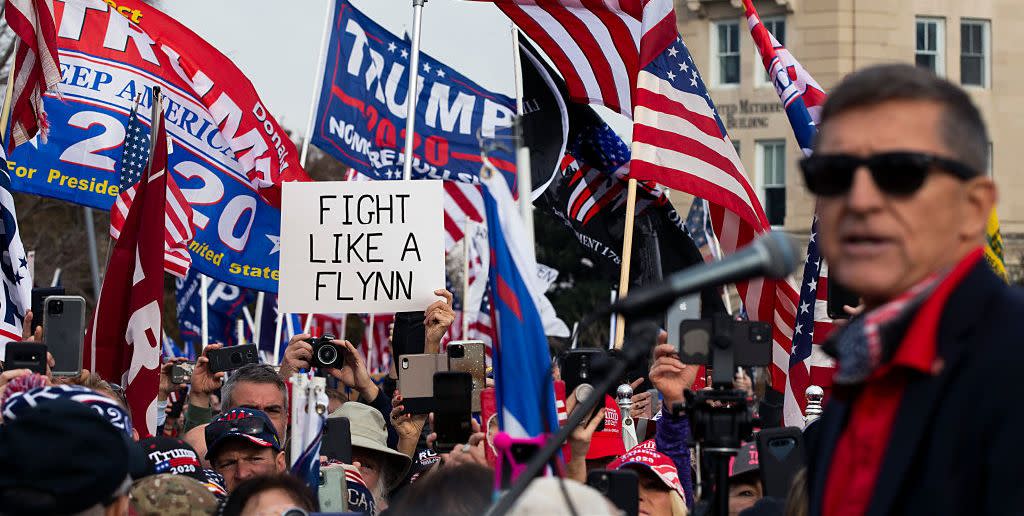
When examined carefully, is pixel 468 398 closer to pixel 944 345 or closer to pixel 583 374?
pixel 583 374

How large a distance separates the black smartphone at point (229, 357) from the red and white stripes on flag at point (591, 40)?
10.1 ft

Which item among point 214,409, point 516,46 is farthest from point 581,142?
point 214,409

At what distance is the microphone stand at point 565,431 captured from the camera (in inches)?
101

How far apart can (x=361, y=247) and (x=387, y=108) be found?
20.6 feet

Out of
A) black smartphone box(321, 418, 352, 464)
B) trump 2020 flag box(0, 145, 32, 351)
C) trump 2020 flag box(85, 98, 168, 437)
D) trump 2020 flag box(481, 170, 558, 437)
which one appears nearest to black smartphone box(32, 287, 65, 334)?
trump 2020 flag box(0, 145, 32, 351)

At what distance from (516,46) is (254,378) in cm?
529

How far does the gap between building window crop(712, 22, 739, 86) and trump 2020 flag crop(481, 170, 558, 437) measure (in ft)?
136

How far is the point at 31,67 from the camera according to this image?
391 inches

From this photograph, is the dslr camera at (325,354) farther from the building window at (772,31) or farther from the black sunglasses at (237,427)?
the building window at (772,31)

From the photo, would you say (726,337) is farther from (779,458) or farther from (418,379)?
(418,379)

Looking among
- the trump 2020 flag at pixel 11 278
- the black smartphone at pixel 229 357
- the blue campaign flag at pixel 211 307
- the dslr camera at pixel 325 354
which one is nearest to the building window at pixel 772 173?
the blue campaign flag at pixel 211 307

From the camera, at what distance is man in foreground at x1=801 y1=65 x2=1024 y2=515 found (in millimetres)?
2389

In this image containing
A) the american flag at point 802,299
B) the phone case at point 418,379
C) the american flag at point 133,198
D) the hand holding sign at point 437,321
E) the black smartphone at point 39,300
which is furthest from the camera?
the american flag at point 133,198

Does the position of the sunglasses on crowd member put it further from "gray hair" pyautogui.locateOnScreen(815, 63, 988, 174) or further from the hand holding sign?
"gray hair" pyautogui.locateOnScreen(815, 63, 988, 174)
